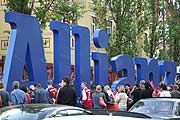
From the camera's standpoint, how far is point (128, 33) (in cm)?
3469

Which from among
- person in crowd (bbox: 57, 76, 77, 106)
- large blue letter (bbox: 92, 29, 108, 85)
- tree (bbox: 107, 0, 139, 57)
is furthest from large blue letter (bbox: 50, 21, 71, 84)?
tree (bbox: 107, 0, 139, 57)

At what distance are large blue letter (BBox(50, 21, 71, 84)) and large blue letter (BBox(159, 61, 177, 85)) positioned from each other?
42.1ft

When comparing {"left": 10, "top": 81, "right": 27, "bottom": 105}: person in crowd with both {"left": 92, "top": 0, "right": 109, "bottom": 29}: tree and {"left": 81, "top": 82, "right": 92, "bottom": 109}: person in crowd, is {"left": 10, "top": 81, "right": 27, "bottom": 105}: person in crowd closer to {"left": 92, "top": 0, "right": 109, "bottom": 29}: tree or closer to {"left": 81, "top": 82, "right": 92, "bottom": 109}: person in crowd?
{"left": 81, "top": 82, "right": 92, "bottom": 109}: person in crowd

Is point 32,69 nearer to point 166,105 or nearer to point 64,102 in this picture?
point 64,102

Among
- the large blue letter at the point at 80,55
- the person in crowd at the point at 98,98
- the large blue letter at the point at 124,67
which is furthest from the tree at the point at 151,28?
the person in crowd at the point at 98,98

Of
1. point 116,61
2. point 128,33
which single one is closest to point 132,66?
point 116,61

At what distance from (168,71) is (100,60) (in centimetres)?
1091

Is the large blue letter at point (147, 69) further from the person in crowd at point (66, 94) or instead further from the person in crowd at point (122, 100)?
the person in crowd at point (66, 94)

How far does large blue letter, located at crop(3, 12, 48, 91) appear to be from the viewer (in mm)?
16781

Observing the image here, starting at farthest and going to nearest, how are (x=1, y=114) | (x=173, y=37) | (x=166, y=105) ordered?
(x=173, y=37) → (x=166, y=105) → (x=1, y=114)

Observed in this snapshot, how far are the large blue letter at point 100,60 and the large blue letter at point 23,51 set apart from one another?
3.91m

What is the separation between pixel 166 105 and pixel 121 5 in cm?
2232

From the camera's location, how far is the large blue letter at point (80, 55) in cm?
2034

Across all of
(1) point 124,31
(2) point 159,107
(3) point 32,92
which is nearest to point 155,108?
(2) point 159,107
